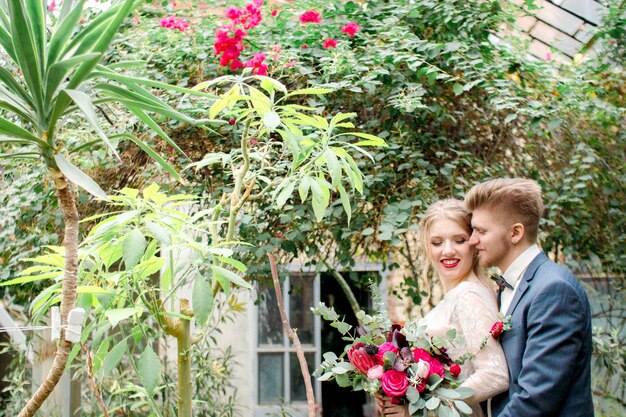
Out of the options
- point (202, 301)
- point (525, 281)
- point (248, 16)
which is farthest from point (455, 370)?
point (248, 16)

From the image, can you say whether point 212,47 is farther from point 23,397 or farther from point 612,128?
point 23,397

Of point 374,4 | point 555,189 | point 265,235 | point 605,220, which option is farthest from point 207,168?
point 605,220

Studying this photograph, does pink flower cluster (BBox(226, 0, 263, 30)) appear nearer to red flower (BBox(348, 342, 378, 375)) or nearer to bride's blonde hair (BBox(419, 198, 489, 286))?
bride's blonde hair (BBox(419, 198, 489, 286))

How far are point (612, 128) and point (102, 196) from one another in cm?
309

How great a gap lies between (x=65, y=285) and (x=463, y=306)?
1.07 meters

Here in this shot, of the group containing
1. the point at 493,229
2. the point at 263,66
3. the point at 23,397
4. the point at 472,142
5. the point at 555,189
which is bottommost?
the point at 23,397

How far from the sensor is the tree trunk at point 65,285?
1.63 metres

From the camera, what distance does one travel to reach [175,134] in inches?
145

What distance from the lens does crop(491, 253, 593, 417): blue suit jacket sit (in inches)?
68.7

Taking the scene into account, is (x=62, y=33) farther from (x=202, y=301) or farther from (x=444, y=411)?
(x=444, y=411)

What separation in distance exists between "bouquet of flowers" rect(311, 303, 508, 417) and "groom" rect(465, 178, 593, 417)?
10 centimetres

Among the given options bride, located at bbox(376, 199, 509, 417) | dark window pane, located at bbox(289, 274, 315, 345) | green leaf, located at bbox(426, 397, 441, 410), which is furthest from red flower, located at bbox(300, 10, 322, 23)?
dark window pane, located at bbox(289, 274, 315, 345)

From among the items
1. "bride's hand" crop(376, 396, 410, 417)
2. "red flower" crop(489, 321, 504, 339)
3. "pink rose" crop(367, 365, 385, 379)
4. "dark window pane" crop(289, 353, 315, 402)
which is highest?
"red flower" crop(489, 321, 504, 339)

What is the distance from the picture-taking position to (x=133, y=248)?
5.64ft
